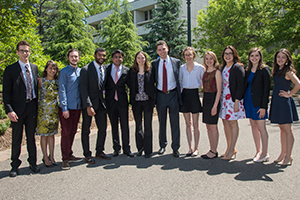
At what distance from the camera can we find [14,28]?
7.58 meters

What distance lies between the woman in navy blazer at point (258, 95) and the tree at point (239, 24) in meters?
15.9

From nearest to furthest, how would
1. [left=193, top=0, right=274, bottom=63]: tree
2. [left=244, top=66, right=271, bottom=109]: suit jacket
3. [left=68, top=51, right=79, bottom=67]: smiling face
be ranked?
1. [left=244, top=66, right=271, bottom=109]: suit jacket
2. [left=68, top=51, right=79, bottom=67]: smiling face
3. [left=193, top=0, right=274, bottom=63]: tree

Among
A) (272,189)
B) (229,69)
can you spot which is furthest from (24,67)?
(272,189)

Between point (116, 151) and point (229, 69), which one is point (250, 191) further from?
point (116, 151)

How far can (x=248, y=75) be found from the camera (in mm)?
4574

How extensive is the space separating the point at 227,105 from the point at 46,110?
3405 mm

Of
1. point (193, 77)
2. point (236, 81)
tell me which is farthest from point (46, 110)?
point (236, 81)

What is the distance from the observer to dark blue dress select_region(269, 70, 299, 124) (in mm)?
4273

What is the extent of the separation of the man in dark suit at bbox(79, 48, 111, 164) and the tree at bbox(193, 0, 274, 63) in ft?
55.2

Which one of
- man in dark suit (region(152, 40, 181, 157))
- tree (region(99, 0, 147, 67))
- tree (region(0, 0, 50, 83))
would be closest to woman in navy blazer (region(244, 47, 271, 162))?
man in dark suit (region(152, 40, 181, 157))

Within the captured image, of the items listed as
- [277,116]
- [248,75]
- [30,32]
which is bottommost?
[277,116]

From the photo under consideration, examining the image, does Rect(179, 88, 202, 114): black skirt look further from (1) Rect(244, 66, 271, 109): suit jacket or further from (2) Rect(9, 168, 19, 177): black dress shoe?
(2) Rect(9, 168, 19, 177): black dress shoe

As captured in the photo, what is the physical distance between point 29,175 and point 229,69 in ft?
13.3

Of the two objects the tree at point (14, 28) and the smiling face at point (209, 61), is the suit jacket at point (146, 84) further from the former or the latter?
the tree at point (14, 28)
